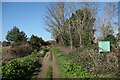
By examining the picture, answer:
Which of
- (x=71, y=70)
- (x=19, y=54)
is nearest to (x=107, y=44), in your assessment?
(x=71, y=70)

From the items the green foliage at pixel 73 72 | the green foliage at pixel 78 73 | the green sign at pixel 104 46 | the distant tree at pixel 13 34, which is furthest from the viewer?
the distant tree at pixel 13 34

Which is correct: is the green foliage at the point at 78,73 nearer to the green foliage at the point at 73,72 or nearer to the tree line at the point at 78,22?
the green foliage at the point at 73,72

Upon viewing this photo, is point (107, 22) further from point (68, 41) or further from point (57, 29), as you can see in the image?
point (57, 29)

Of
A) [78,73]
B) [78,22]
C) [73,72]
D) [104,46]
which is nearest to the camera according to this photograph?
[78,73]

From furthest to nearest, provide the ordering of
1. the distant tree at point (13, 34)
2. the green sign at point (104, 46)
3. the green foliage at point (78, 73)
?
the distant tree at point (13, 34), the green sign at point (104, 46), the green foliage at point (78, 73)

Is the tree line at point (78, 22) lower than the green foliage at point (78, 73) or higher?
higher

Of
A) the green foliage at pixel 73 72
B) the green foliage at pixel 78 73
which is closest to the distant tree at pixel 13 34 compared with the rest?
the green foliage at pixel 73 72

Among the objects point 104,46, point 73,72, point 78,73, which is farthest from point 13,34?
point 104,46

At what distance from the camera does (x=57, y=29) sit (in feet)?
56.1

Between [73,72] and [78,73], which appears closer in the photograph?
[78,73]

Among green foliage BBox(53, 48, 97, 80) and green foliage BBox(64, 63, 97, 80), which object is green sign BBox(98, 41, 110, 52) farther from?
green foliage BBox(64, 63, 97, 80)

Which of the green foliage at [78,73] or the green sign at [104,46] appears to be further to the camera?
the green sign at [104,46]

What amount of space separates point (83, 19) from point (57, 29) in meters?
4.65

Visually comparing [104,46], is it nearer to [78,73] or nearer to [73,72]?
[73,72]
